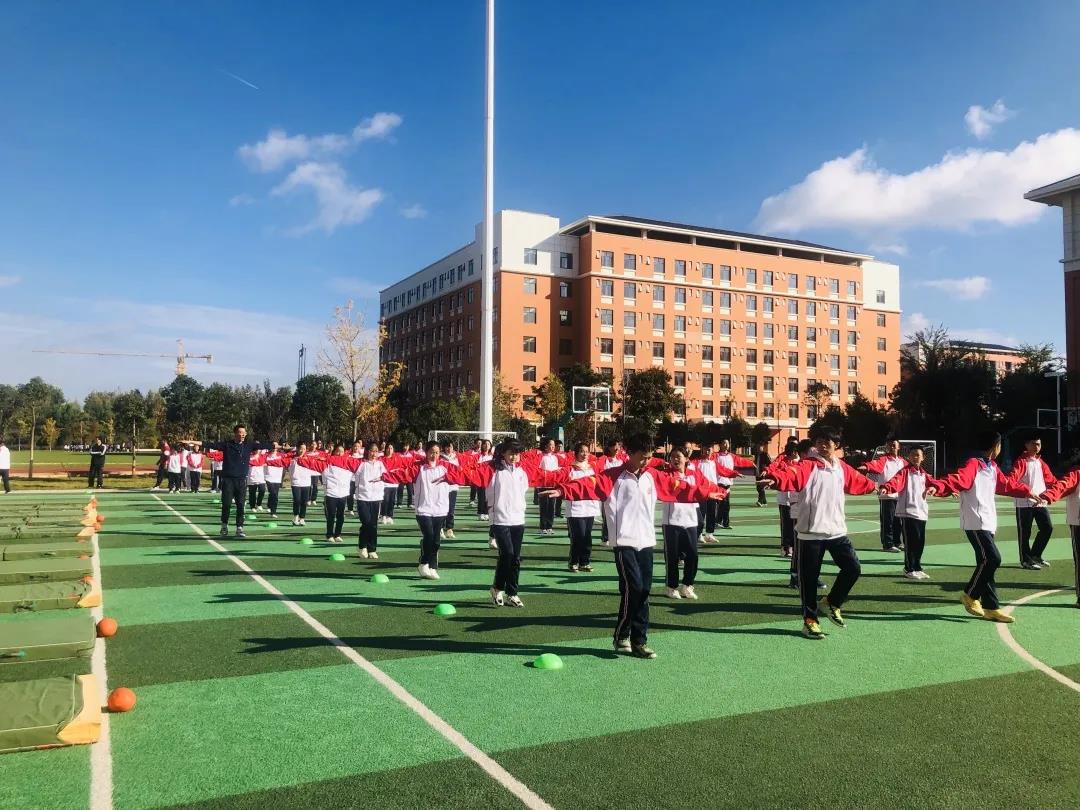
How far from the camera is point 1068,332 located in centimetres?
6041

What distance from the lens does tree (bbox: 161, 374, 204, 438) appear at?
8521cm

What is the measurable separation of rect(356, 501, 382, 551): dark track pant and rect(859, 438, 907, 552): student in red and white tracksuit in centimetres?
930

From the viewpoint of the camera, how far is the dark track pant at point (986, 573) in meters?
9.07

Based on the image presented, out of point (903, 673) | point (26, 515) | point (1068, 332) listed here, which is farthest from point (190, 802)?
point (1068, 332)

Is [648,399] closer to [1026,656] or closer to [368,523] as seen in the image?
[368,523]

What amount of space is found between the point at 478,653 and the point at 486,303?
20433mm

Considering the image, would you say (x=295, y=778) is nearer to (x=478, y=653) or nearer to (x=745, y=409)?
(x=478, y=653)

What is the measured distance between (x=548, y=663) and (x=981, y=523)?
5.70 m

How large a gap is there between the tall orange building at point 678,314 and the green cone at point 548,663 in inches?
2724

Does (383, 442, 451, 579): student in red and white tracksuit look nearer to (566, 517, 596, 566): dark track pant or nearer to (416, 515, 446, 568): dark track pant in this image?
(416, 515, 446, 568): dark track pant

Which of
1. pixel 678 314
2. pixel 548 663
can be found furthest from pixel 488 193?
pixel 678 314

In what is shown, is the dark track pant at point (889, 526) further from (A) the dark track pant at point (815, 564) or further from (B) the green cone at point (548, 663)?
(B) the green cone at point (548, 663)

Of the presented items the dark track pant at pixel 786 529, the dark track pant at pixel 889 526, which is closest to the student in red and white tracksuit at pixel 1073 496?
the dark track pant at pixel 786 529

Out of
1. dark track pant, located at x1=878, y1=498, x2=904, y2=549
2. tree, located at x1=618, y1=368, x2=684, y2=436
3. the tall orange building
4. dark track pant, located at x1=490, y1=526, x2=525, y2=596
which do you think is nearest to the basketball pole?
dark track pant, located at x1=878, y1=498, x2=904, y2=549
